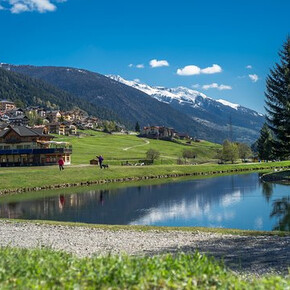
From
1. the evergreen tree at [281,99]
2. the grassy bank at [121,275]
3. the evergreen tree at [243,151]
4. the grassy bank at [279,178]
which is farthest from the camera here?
the evergreen tree at [243,151]

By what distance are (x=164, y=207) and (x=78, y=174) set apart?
3541 cm

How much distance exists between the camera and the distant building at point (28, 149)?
3757 inches

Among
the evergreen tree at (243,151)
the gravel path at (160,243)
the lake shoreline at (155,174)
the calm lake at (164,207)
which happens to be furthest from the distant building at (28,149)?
the evergreen tree at (243,151)

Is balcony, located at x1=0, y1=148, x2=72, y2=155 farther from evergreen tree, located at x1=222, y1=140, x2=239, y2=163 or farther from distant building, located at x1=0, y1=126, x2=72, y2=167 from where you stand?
evergreen tree, located at x1=222, y1=140, x2=239, y2=163

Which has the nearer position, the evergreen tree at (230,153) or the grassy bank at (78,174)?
the grassy bank at (78,174)

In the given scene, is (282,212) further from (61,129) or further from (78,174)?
(61,129)

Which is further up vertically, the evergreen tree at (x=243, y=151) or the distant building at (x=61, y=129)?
the distant building at (x=61, y=129)

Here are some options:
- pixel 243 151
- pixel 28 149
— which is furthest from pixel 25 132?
pixel 243 151

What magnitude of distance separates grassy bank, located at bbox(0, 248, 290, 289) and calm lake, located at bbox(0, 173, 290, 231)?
23.5m

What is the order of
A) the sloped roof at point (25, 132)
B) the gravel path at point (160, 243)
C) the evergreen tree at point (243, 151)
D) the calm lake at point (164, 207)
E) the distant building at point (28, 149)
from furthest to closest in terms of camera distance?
the evergreen tree at point (243, 151) < the sloped roof at point (25, 132) < the distant building at point (28, 149) < the calm lake at point (164, 207) < the gravel path at point (160, 243)

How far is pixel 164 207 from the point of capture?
148 feet

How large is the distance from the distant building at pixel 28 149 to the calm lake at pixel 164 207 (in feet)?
110

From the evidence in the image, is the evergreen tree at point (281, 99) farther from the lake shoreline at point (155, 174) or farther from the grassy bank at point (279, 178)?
the lake shoreline at point (155, 174)

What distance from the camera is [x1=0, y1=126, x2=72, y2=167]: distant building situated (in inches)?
3757
